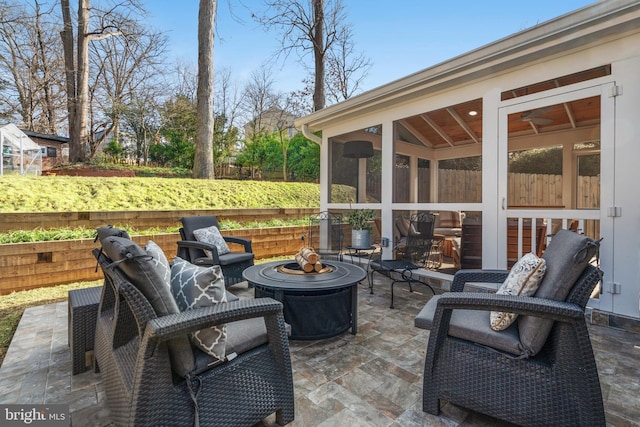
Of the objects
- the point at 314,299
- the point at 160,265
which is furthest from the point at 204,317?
the point at 314,299

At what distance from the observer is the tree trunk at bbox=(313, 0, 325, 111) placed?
10303mm

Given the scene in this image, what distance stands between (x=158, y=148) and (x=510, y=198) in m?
13.9

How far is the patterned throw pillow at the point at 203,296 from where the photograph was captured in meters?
1.46

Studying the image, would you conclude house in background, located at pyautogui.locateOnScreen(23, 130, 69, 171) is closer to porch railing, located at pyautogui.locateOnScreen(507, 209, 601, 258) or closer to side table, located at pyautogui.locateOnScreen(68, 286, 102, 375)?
side table, located at pyautogui.locateOnScreen(68, 286, 102, 375)

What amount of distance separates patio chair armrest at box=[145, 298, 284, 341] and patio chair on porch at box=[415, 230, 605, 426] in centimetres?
94

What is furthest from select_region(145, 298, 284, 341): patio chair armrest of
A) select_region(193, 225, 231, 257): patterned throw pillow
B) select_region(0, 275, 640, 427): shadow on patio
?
select_region(193, 225, 231, 257): patterned throw pillow

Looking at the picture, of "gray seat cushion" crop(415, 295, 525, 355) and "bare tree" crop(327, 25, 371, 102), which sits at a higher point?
"bare tree" crop(327, 25, 371, 102)

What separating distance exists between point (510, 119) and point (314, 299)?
9.89 ft

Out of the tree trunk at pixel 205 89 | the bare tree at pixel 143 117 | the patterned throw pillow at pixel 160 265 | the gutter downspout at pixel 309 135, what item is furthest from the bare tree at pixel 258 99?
the patterned throw pillow at pixel 160 265

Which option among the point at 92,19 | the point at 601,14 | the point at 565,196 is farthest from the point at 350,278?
the point at 92,19

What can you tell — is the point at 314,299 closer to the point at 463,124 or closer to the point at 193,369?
the point at 193,369

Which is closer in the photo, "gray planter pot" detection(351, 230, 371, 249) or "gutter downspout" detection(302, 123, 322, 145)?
"gray planter pot" detection(351, 230, 371, 249)

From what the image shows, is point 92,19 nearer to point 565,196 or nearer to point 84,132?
point 84,132

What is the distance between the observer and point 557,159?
549 cm
